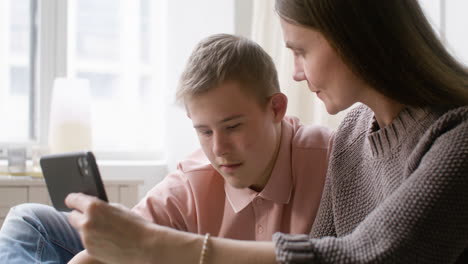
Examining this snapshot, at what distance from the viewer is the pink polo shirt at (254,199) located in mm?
1431

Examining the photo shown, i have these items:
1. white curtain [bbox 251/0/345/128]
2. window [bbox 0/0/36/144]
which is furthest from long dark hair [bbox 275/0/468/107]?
window [bbox 0/0/36/144]

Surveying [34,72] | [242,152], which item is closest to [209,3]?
[34,72]

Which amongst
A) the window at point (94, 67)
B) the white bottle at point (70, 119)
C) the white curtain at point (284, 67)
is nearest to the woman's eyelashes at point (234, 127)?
the white curtain at point (284, 67)

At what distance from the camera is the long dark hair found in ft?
3.55

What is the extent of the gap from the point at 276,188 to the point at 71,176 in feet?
1.63

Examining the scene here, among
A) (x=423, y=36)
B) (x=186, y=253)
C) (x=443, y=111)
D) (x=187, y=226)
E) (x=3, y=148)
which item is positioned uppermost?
(x=423, y=36)

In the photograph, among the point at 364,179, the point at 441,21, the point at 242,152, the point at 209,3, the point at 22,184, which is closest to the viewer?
the point at 364,179

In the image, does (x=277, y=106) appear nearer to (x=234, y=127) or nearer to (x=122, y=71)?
(x=234, y=127)

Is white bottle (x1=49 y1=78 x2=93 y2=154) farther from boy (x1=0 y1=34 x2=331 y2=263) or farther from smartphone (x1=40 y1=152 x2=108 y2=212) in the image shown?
smartphone (x1=40 y1=152 x2=108 y2=212)

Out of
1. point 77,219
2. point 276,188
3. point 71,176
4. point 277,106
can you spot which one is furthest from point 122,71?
point 77,219

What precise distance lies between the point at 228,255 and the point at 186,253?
65 millimetres

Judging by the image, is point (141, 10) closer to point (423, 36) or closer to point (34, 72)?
point (34, 72)

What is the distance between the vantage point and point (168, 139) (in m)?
2.94

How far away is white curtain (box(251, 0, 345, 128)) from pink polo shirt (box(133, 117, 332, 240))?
0.97m
